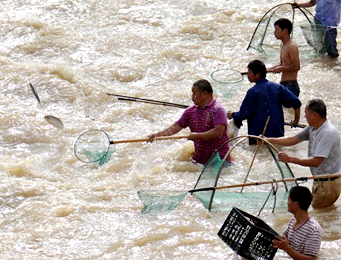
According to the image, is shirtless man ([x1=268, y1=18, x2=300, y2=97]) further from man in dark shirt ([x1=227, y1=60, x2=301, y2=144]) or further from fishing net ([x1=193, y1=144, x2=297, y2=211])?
fishing net ([x1=193, y1=144, x2=297, y2=211])

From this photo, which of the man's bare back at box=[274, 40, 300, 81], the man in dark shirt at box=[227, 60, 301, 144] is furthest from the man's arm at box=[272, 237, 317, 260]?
the man's bare back at box=[274, 40, 300, 81]

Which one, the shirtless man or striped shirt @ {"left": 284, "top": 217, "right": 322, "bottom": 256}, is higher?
the shirtless man

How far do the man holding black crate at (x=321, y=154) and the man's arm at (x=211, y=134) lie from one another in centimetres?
83

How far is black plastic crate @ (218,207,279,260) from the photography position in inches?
207

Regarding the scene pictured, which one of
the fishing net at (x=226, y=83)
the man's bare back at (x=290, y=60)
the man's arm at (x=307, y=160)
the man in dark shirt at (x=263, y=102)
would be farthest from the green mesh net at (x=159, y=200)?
the man's bare back at (x=290, y=60)

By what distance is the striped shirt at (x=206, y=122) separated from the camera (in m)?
6.73

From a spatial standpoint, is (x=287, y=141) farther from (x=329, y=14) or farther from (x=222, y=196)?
(x=329, y=14)

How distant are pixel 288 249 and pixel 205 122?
2050 millimetres

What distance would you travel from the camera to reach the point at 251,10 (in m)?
12.5

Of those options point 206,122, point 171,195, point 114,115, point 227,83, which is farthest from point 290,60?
point 171,195

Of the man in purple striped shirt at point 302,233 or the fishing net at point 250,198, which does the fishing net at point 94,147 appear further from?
the man in purple striped shirt at point 302,233

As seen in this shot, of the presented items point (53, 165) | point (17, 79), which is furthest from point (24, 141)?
point (17, 79)

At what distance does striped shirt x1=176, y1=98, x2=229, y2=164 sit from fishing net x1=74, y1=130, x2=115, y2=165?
2.84ft

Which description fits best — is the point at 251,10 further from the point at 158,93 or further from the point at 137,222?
the point at 137,222
